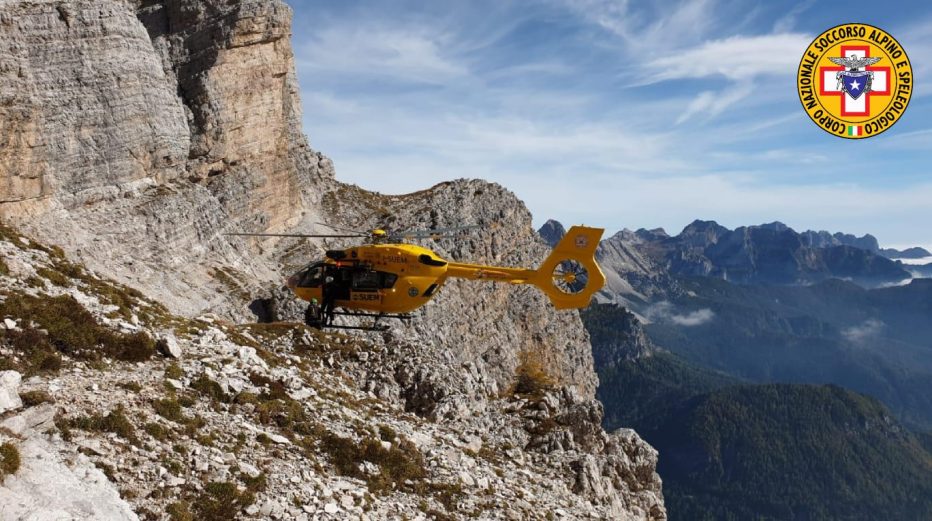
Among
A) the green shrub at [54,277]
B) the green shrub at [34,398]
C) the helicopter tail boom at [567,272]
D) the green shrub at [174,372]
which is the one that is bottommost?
the green shrub at [174,372]

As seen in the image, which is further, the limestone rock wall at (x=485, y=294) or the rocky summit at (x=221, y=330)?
the limestone rock wall at (x=485, y=294)

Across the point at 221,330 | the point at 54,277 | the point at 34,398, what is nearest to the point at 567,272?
the point at 221,330

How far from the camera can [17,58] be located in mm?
44562

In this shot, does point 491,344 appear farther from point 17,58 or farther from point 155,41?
point 17,58

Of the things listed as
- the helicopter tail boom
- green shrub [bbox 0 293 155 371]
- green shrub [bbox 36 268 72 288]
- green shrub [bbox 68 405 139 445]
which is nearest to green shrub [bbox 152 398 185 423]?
green shrub [bbox 68 405 139 445]

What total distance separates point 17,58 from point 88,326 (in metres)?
32.4

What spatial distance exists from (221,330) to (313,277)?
5.26 metres

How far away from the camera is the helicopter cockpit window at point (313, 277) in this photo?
108ft

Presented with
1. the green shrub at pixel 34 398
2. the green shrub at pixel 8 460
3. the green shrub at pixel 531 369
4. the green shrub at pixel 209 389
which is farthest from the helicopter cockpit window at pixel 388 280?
the green shrub at pixel 531 369

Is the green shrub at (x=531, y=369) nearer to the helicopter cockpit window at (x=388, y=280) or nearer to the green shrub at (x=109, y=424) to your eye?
the helicopter cockpit window at (x=388, y=280)

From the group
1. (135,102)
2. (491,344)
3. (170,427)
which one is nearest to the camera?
(170,427)

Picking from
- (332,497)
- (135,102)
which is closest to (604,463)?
(332,497)

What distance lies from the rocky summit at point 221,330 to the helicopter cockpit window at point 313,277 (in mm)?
4061

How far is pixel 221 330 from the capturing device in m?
31.1
